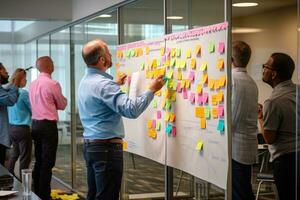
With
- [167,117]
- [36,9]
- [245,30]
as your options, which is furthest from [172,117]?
[36,9]

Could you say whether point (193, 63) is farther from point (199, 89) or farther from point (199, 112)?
point (199, 112)

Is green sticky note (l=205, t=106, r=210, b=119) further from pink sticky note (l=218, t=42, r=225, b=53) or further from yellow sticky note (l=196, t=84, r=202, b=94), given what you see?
pink sticky note (l=218, t=42, r=225, b=53)

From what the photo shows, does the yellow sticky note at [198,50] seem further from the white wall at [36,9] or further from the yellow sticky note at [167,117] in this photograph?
the white wall at [36,9]

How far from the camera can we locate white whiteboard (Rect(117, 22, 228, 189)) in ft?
10.2

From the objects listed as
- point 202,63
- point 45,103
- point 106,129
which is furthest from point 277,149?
point 45,103

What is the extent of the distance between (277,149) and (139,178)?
209 centimetres

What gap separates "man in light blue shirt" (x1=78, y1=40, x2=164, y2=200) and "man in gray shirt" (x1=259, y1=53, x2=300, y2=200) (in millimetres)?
916

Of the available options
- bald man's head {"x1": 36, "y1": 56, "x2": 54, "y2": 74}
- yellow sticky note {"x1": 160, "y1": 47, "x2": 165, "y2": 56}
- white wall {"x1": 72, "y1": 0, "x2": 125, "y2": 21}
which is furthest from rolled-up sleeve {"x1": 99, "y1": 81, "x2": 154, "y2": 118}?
bald man's head {"x1": 36, "y1": 56, "x2": 54, "y2": 74}

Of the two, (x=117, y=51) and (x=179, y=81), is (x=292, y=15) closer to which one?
(x=179, y=81)

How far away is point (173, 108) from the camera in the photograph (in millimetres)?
3676

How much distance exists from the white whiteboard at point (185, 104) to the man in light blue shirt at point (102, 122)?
9.4 inches

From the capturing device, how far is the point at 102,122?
3.62m

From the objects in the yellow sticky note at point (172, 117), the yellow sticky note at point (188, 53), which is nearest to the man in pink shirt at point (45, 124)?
the yellow sticky note at point (172, 117)

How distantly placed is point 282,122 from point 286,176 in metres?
0.31
